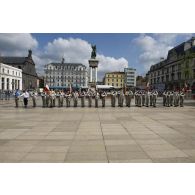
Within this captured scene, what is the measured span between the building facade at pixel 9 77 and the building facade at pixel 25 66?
272 inches

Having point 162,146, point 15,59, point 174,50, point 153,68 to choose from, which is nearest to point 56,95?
point 162,146

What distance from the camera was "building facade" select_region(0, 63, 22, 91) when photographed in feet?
303

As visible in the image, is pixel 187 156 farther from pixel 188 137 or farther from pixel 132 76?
pixel 132 76

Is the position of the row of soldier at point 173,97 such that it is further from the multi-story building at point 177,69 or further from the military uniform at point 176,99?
the multi-story building at point 177,69

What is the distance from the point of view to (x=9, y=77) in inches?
3885

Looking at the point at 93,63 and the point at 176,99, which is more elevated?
the point at 93,63

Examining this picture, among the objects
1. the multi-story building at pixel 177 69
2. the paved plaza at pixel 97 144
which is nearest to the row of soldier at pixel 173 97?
the paved plaza at pixel 97 144

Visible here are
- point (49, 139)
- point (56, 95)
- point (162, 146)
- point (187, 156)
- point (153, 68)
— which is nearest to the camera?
point (187, 156)

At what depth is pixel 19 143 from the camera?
7.69m

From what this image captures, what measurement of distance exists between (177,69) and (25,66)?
71160 millimetres

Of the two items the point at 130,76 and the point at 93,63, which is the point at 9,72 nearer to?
the point at 93,63

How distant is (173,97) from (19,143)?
19.3 meters

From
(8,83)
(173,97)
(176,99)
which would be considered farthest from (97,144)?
(8,83)

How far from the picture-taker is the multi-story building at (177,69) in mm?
68250
